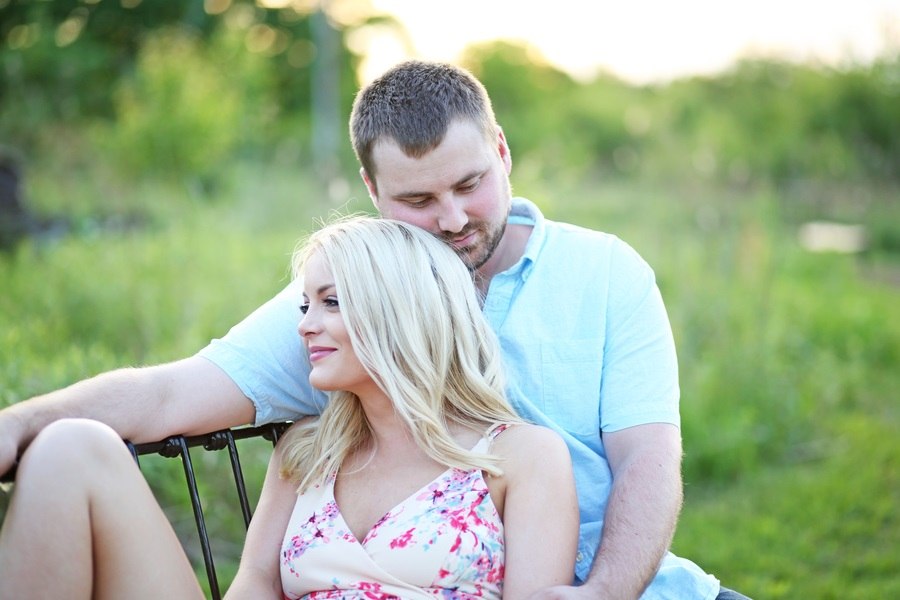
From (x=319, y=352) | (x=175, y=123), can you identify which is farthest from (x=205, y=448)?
(x=175, y=123)

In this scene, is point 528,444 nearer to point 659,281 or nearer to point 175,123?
point 659,281

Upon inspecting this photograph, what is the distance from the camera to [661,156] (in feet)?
29.1

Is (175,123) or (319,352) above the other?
(175,123)

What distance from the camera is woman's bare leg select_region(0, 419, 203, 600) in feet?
6.21

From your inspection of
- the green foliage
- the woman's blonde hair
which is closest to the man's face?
the woman's blonde hair

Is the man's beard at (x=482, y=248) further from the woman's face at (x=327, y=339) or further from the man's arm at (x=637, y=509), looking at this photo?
the man's arm at (x=637, y=509)

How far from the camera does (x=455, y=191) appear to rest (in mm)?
2506

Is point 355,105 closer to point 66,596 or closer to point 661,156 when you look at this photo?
point 66,596

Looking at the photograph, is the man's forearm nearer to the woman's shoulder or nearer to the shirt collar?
the woman's shoulder

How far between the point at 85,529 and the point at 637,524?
110 cm

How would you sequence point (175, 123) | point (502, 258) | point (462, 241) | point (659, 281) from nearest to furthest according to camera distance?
point (462, 241) < point (502, 258) < point (659, 281) < point (175, 123)

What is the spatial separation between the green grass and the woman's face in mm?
1029

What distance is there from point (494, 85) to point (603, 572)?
114ft

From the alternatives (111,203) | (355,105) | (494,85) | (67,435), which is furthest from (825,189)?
(494,85)
